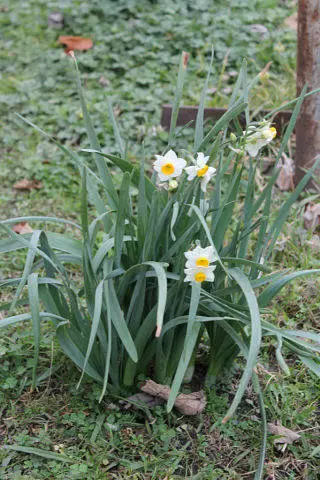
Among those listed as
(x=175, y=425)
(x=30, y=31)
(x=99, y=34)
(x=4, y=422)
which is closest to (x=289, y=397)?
(x=175, y=425)

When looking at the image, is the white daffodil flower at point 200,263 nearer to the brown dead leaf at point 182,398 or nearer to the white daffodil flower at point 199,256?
the white daffodil flower at point 199,256

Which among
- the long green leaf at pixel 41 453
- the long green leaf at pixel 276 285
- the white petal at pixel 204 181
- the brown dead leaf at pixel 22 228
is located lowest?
the brown dead leaf at pixel 22 228

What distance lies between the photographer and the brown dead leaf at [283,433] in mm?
1814

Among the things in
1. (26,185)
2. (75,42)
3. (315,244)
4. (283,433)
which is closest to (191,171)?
(283,433)

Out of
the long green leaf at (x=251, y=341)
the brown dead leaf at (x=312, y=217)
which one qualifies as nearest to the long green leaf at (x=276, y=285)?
the long green leaf at (x=251, y=341)

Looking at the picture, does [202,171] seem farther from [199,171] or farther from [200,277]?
[200,277]

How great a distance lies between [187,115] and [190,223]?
1.83m

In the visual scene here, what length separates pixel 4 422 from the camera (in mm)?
1884

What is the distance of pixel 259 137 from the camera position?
163 centimetres

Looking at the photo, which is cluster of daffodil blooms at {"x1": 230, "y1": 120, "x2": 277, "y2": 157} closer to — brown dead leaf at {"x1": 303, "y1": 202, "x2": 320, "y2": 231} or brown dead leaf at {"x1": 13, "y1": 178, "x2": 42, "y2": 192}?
brown dead leaf at {"x1": 303, "y1": 202, "x2": 320, "y2": 231}

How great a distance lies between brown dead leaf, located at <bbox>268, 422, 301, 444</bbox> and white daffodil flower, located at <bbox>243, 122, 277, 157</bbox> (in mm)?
819

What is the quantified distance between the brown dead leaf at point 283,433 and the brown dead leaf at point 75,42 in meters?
3.17

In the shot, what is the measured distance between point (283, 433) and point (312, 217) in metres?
1.23

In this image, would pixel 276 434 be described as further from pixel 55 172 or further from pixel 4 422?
pixel 55 172
